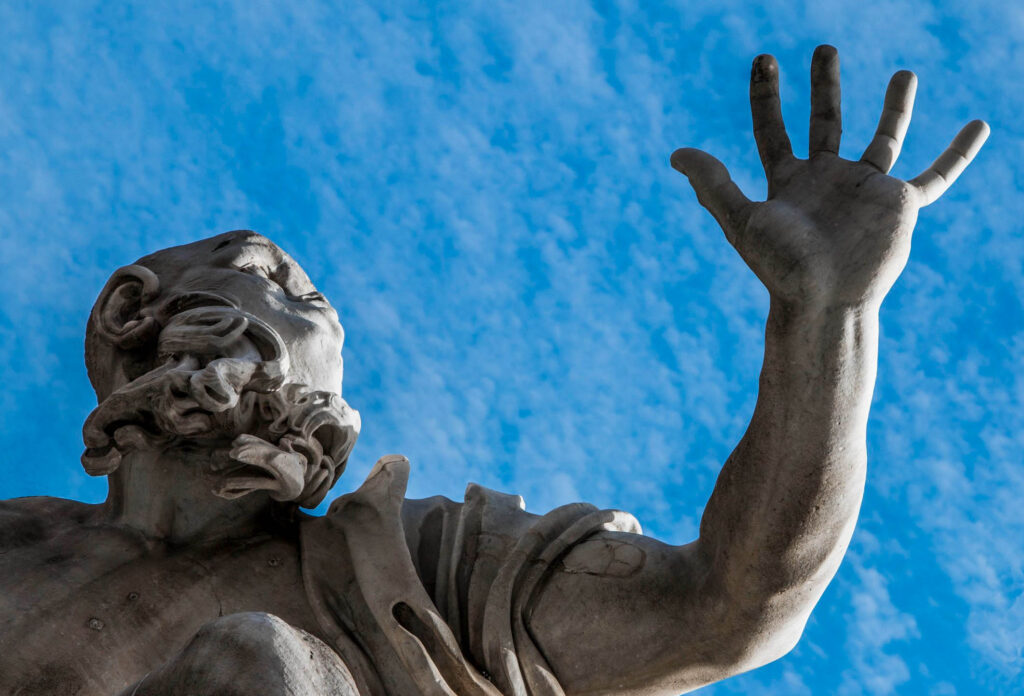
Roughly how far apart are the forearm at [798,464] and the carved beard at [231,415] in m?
1.78

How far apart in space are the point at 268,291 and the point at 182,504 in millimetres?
1098

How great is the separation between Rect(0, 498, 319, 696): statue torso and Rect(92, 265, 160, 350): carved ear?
0.84 meters

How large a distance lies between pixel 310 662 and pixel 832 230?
2455 mm

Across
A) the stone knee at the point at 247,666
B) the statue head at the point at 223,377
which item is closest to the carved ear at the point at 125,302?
the statue head at the point at 223,377

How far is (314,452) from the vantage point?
6727mm

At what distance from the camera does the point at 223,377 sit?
6520 mm

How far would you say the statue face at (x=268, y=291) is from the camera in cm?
711

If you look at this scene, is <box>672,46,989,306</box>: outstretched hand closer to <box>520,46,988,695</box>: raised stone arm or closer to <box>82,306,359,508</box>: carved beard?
<box>520,46,988,695</box>: raised stone arm

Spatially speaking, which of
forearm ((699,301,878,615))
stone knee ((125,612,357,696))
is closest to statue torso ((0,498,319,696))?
stone knee ((125,612,357,696))

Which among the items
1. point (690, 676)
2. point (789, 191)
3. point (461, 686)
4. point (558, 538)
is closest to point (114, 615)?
point (461, 686)

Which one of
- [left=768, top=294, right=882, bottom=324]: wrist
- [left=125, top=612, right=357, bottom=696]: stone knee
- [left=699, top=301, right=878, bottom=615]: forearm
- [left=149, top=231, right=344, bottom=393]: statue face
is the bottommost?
[left=125, top=612, right=357, bottom=696]: stone knee

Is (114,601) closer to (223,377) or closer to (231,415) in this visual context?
(231,415)

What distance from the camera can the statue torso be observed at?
19.9 feet

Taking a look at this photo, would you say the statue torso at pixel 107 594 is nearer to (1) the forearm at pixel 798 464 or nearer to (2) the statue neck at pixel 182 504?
(2) the statue neck at pixel 182 504
